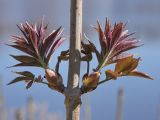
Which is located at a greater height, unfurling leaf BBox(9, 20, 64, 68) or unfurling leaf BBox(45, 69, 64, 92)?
unfurling leaf BBox(9, 20, 64, 68)

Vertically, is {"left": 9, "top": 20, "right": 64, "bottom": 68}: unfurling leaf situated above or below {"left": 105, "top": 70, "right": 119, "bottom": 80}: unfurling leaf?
above

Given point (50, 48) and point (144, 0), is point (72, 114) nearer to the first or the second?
point (50, 48)

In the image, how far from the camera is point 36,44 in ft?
1.41

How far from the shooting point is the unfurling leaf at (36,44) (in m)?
0.43

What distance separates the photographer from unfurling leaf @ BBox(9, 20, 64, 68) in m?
0.43

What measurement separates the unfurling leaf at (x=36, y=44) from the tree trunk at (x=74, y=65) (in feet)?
0.11

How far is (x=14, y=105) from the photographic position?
3250 mm

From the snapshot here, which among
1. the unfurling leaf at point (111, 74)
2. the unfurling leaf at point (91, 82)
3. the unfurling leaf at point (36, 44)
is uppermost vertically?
the unfurling leaf at point (36, 44)

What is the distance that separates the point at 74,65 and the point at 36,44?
5cm

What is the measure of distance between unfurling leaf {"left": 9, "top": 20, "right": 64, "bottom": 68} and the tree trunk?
0.03m

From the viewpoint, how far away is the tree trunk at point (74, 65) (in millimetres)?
393

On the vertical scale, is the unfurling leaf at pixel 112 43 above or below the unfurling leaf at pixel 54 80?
above

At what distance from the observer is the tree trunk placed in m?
0.39

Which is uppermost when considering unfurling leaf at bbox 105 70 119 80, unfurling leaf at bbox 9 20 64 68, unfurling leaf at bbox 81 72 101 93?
unfurling leaf at bbox 9 20 64 68
